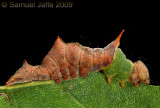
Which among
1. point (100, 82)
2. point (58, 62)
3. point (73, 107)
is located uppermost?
point (58, 62)

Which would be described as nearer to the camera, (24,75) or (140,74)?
(24,75)

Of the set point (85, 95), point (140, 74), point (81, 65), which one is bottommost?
point (85, 95)

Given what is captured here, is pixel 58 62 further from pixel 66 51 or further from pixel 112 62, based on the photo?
pixel 112 62

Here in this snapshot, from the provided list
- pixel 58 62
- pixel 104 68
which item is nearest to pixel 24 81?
pixel 58 62

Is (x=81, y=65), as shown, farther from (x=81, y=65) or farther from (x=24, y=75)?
(x=24, y=75)

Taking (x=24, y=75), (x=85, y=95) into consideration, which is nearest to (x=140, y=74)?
(x=85, y=95)

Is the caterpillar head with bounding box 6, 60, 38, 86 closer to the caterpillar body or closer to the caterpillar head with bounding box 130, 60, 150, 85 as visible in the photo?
the caterpillar body
